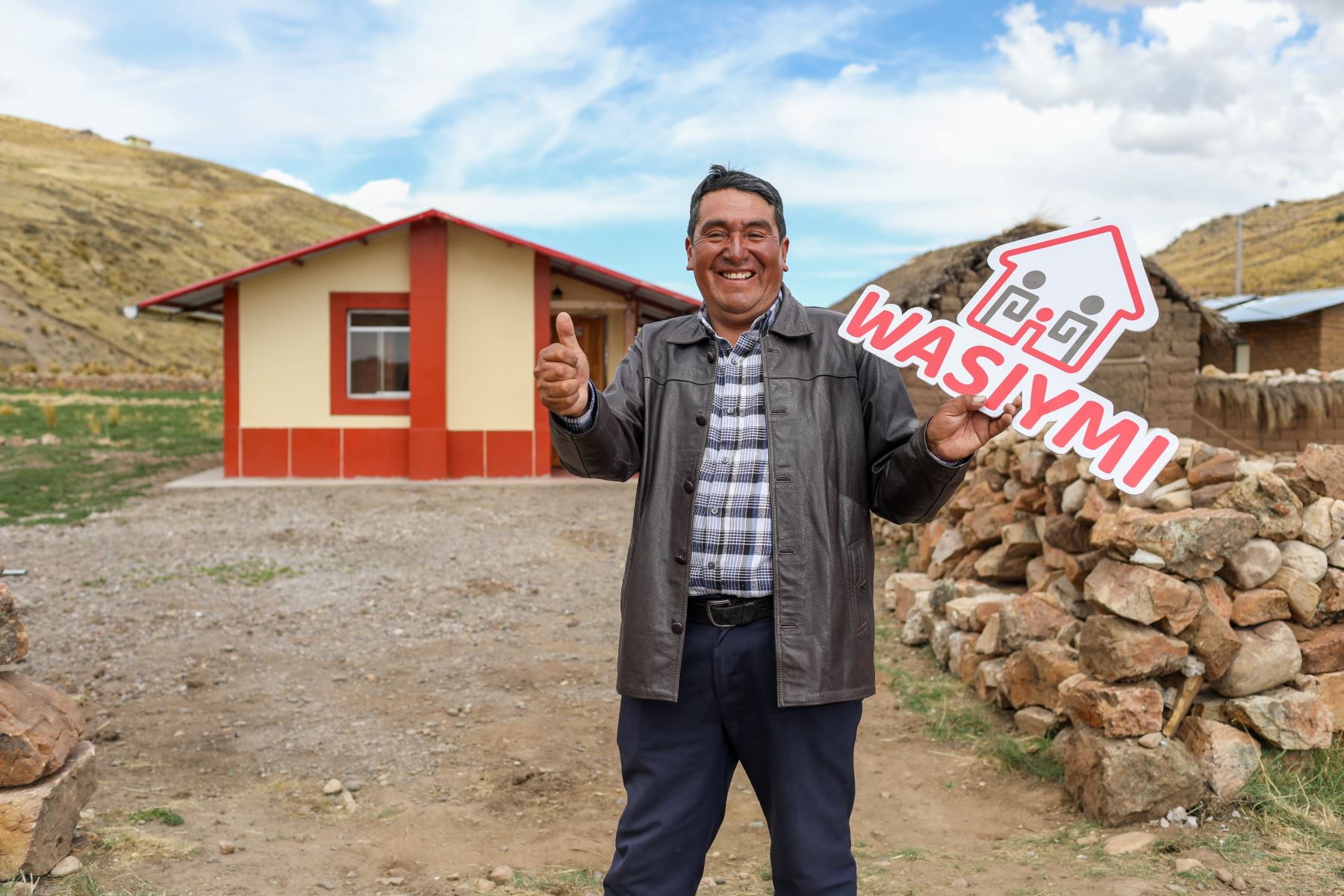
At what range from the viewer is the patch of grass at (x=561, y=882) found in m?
3.35

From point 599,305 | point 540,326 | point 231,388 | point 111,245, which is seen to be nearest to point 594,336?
point 599,305

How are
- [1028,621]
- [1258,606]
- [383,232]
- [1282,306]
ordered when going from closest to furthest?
[1258,606], [1028,621], [383,232], [1282,306]

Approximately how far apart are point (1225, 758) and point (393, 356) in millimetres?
12236

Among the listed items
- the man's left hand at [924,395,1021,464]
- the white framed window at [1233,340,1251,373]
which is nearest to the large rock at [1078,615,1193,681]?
the man's left hand at [924,395,1021,464]

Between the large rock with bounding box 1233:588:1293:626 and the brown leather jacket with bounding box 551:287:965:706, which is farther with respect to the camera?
the large rock with bounding box 1233:588:1293:626

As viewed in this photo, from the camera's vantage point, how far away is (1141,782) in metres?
3.73

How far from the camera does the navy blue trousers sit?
2.19m

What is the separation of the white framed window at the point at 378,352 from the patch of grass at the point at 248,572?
5.94m

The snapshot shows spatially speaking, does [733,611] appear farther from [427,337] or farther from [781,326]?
[427,337]

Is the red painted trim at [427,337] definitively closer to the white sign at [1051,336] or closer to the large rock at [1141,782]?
the large rock at [1141,782]

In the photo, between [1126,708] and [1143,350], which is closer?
[1126,708]

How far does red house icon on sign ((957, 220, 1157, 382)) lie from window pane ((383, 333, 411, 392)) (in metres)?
12.5

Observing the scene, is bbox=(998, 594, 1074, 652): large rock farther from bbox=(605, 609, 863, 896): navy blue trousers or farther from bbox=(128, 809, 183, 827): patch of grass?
bbox=(128, 809, 183, 827): patch of grass

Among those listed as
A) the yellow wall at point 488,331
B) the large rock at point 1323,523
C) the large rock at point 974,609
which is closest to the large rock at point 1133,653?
the large rock at point 1323,523
